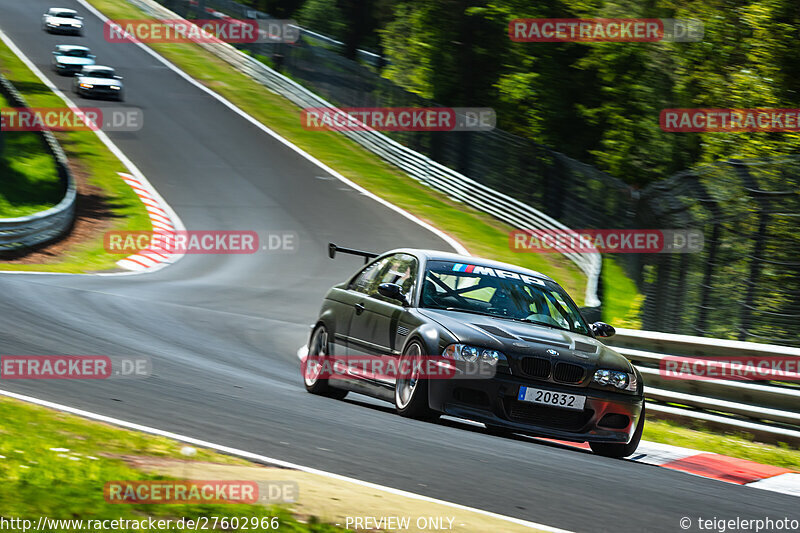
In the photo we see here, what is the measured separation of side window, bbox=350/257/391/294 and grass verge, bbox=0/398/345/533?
358 centimetres

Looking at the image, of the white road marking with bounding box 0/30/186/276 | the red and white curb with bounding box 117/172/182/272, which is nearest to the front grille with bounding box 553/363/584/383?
the white road marking with bounding box 0/30/186/276

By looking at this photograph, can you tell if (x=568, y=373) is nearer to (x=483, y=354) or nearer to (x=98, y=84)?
(x=483, y=354)

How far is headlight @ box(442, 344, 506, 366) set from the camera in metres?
7.81

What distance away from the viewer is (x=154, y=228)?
87.3ft

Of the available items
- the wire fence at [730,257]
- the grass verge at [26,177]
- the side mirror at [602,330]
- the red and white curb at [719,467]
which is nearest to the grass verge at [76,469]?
the red and white curb at [719,467]

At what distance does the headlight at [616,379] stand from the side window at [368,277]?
233cm

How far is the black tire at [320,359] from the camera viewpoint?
9.98 metres

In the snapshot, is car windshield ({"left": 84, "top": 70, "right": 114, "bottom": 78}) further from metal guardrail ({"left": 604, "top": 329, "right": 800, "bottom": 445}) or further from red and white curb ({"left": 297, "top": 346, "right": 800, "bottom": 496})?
red and white curb ({"left": 297, "top": 346, "right": 800, "bottom": 496})

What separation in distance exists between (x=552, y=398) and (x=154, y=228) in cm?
2013

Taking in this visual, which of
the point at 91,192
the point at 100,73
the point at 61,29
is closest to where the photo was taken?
the point at 91,192

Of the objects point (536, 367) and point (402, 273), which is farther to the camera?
point (402, 273)

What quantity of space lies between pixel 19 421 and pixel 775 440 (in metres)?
6.61

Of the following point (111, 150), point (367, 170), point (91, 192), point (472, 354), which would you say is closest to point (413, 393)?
point (472, 354)

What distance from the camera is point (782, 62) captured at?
1000 inches
